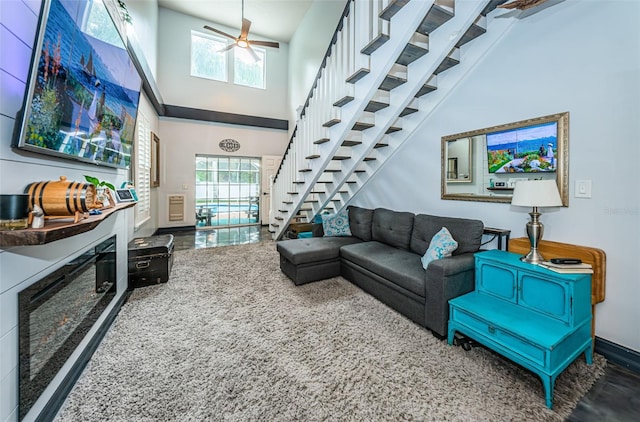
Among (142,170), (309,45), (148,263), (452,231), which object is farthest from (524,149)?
(309,45)

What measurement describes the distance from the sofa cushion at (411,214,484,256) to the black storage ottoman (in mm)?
2927

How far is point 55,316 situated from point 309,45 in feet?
22.9

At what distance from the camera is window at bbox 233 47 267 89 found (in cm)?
729

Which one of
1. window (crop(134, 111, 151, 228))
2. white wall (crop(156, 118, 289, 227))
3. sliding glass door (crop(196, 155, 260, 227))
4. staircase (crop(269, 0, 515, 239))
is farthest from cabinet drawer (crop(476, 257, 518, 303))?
white wall (crop(156, 118, 289, 227))

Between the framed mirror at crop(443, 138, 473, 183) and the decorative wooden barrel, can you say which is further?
the framed mirror at crop(443, 138, 473, 183)

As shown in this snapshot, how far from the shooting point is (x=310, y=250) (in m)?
Answer: 3.19

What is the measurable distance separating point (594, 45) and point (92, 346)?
420cm

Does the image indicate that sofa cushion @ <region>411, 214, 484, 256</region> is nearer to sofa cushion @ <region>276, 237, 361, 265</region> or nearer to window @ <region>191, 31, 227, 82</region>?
sofa cushion @ <region>276, 237, 361, 265</region>

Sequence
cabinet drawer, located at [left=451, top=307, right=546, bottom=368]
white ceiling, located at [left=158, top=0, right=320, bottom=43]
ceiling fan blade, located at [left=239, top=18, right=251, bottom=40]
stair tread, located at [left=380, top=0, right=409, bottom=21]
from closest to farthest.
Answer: cabinet drawer, located at [left=451, top=307, right=546, bottom=368], stair tread, located at [left=380, top=0, right=409, bottom=21], ceiling fan blade, located at [left=239, top=18, right=251, bottom=40], white ceiling, located at [left=158, top=0, right=320, bottom=43]

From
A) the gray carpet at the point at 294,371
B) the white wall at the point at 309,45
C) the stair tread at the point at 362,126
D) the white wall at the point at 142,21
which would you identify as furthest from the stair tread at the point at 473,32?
the white wall at the point at 142,21

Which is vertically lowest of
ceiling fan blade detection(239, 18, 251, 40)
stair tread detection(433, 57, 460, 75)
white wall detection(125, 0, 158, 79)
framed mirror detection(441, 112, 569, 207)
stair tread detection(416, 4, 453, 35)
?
framed mirror detection(441, 112, 569, 207)

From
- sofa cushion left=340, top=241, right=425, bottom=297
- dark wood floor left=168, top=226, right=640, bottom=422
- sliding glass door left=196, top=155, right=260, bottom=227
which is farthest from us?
sliding glass door left=196, top=155, right=260, bottom=227

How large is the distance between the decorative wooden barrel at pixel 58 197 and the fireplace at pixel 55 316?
1.36 feet

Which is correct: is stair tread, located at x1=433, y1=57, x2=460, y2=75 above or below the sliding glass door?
above
